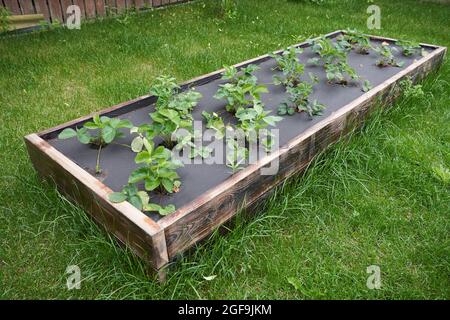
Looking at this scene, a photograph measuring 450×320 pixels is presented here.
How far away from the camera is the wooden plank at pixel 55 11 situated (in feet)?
18.8

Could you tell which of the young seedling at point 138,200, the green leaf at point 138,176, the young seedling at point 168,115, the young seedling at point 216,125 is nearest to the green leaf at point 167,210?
the young seedling at point 138,200

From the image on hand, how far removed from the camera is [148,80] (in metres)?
4.10

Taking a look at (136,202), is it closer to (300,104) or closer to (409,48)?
(300,104)

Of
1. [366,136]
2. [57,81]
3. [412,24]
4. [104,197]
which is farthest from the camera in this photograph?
[412,24]

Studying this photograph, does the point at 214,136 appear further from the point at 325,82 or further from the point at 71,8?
the point at 71,8

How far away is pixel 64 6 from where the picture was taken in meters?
5.90

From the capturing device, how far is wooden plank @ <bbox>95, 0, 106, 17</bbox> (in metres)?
6.21

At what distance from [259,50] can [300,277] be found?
3.57 m

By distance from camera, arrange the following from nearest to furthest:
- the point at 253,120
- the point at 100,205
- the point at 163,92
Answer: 1. the point at 100,205
2. the point at 253,120
3. the point at 163,92

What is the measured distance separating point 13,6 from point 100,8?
50.3 inches

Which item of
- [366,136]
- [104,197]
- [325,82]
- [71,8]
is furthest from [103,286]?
[71,8]

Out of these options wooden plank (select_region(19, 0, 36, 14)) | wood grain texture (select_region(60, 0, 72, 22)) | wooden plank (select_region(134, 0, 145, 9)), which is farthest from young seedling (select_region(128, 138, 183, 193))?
wooden plank (select_region(134, 0, 145, 9))

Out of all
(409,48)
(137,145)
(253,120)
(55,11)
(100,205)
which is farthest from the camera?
(55,11)

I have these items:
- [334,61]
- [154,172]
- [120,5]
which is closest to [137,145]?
[154,172]
